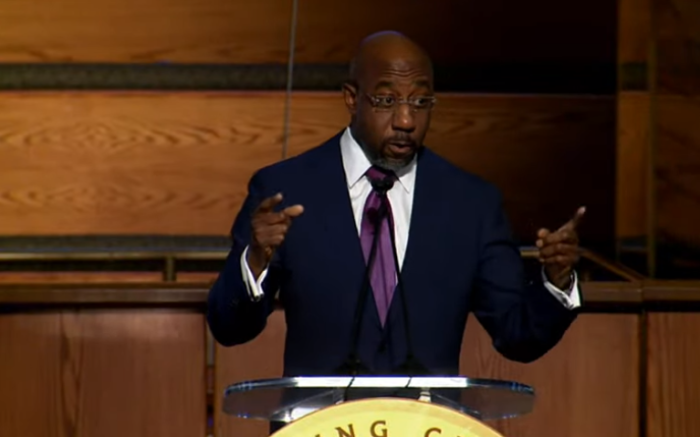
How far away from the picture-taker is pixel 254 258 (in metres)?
2.99

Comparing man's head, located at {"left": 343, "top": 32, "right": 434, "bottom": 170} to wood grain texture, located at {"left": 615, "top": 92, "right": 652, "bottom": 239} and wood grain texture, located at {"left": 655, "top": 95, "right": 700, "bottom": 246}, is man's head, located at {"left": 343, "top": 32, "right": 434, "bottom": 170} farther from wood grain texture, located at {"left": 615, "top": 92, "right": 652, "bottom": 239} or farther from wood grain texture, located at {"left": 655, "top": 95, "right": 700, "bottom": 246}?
wood grain texture, located at {"left": 615, "top": 92, "right": 652, "bottom": 239}

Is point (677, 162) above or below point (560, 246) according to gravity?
above

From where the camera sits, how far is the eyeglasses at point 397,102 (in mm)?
3146

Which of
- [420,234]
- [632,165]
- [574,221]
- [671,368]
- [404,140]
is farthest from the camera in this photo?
[632,165]

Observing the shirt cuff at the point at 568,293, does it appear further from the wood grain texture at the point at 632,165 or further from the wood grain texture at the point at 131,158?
the wood grain texture at the point at 131,158

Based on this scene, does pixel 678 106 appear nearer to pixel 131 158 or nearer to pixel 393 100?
pixel 131 158

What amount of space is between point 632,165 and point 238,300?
112 inches

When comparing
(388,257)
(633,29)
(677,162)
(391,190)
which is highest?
(633,29)

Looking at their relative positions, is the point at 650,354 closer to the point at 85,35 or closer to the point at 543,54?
the point at 543,54

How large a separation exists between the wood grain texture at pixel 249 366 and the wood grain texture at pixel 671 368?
87cm

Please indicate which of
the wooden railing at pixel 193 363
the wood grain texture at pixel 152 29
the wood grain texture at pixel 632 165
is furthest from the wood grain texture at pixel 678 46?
the wood grain texture at pixel 152 29

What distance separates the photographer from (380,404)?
2662 millimetres

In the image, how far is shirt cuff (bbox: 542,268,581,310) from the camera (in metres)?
3.04

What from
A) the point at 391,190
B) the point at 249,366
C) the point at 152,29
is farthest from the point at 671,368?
the point at 152,29
